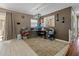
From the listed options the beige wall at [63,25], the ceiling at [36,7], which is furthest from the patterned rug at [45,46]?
the ceiling at [36,7]

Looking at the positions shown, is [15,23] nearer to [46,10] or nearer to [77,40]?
[46,10]

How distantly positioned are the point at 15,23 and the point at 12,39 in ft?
1.28

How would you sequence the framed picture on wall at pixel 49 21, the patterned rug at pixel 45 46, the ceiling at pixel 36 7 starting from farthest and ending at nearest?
the framed picture on wall at pixel 49 21
the patterned rug at pixel 45 46
the ceiling at pixel 36 7

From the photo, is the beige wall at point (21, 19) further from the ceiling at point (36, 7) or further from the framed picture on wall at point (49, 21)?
the framed picture on wall at point (49, 21)

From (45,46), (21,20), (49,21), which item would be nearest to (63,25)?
(49,21)

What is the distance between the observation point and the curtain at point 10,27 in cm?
205

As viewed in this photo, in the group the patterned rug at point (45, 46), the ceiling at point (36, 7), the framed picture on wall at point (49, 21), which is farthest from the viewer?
the framed picture on wall at point (49, 21)

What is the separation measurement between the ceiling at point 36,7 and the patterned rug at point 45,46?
70 centimetres

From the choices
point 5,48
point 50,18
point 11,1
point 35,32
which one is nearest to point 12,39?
point 5,48

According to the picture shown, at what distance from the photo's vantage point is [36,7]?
2.02 meters

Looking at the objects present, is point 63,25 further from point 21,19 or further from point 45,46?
point 21,19

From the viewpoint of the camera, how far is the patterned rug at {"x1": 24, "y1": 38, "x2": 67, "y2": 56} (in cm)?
204

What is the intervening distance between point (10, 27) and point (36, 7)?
772mm

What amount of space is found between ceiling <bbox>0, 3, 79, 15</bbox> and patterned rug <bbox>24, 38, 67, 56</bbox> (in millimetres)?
699
